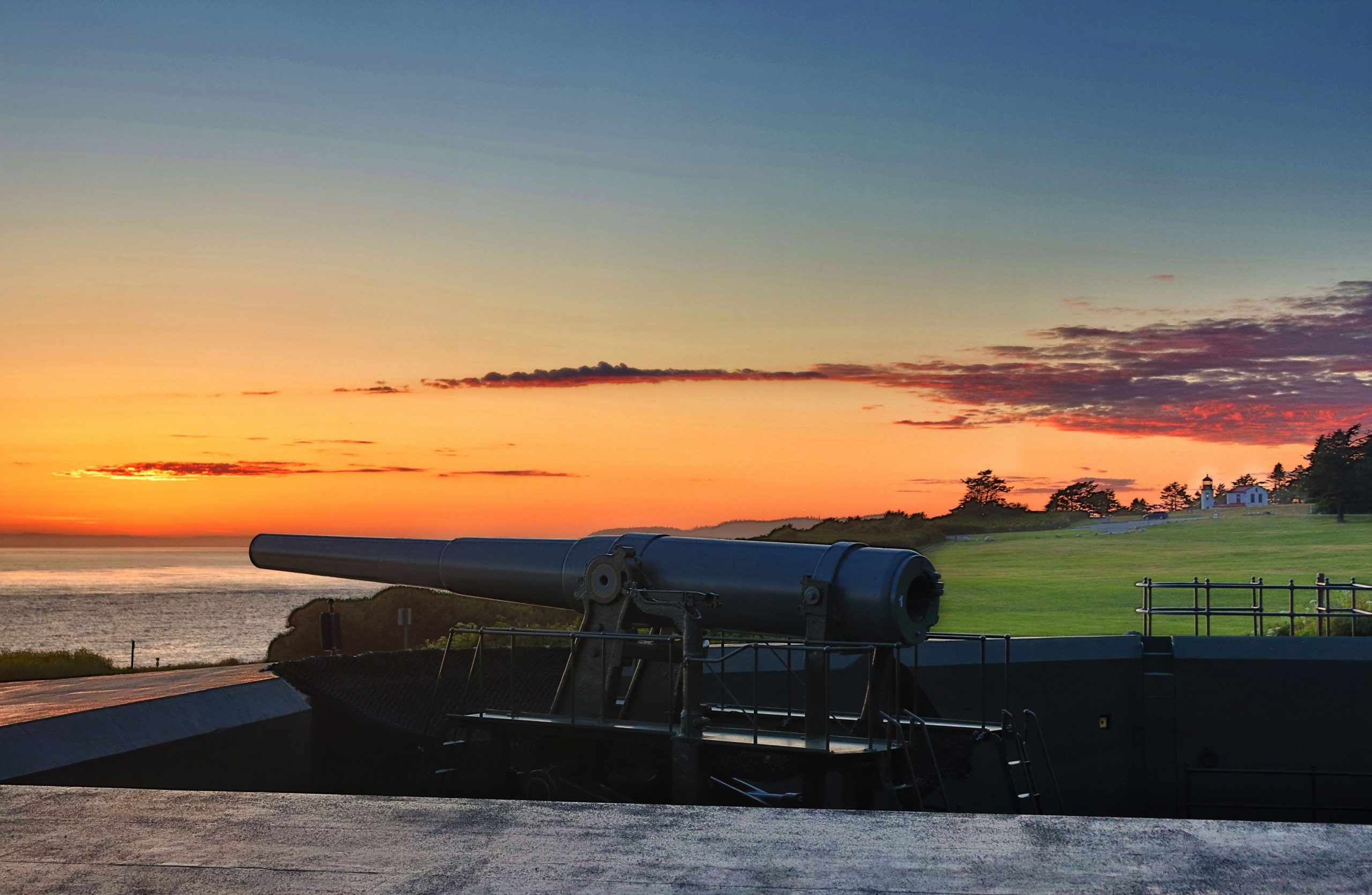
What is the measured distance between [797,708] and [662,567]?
454 cm

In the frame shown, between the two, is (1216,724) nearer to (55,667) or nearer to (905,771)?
(905,771)

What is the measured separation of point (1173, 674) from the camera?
17062mm

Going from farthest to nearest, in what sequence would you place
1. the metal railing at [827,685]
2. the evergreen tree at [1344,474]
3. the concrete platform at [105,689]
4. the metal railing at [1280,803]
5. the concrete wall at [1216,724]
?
the evergreen tree at [1344,474]
the concrete wall at [1216,724]
the metal railing at [1280,803]
the concrete platform at [105,689]
the metal railing at [827,685]

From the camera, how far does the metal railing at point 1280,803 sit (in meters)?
16.2

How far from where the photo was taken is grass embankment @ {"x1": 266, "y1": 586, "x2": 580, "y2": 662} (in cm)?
3728

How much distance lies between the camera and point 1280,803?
1681 cm

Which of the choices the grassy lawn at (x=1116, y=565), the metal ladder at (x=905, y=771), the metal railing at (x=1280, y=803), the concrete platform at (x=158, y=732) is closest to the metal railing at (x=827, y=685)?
the metal ladder at (x=905, y=771)

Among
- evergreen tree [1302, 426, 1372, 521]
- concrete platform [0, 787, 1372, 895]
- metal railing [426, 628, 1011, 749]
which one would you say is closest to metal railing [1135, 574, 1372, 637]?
metal railing [426, 628, 1011, 749]

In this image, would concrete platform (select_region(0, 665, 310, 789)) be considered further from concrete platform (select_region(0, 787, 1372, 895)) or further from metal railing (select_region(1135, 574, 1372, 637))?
metal railing (select_region(1135, 574, 1372, 637))

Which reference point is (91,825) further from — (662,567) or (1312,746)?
(1312,746)

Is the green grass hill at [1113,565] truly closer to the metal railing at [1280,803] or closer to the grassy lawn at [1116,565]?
the grassy lawn at [1116,565]

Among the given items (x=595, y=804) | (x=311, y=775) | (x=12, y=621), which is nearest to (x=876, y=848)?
(x=595, y=804)

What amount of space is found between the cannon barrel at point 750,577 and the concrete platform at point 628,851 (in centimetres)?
292

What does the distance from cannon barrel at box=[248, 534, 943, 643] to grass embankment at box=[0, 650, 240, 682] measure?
5670 millimetres
